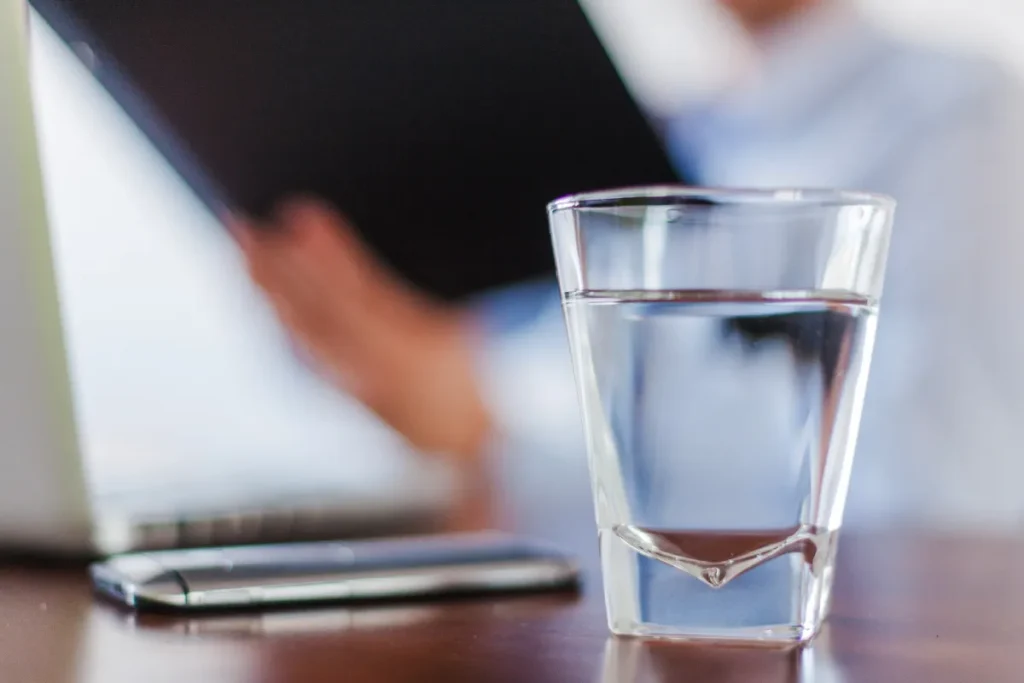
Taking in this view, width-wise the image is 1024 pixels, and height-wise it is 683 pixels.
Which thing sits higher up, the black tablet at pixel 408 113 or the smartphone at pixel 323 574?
the black tablet at pixel 408 113

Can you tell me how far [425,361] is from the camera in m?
0.93

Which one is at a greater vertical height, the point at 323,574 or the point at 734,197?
the point at 734,197

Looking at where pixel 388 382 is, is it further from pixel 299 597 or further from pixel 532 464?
pixel 299 597

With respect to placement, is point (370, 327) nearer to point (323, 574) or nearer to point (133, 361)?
point (133, 361)

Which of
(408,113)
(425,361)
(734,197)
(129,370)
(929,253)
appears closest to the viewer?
(734,197)

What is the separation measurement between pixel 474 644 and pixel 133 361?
0.80 feet

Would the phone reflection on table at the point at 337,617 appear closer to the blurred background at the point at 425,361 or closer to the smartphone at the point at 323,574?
the smartphone at the point at 323,574

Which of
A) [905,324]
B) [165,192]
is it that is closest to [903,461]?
[905,324]

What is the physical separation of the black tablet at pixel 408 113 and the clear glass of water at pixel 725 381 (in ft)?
1.04

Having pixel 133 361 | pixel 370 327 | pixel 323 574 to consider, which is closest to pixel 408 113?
pixel 370 327

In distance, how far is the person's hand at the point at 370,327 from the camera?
28.4 inches

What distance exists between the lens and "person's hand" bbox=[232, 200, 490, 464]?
72 centimetres

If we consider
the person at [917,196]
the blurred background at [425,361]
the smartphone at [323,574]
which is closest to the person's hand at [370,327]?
the blurred background at [425,361]

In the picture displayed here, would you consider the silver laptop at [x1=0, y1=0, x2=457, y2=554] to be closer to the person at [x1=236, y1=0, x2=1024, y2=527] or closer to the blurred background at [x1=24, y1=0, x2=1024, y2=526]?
the blurred background at [x1=24, y1=0, x2=1024, y2=526]
